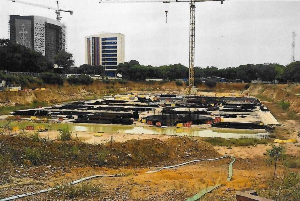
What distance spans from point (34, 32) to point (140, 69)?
32237mm

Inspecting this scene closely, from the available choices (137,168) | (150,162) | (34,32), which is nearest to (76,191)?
(137,168)

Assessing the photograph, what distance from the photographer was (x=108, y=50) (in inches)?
4163

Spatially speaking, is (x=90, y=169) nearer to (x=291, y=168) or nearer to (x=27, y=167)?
(x=27, y=167)

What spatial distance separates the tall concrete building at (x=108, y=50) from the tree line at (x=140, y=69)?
64.2ft

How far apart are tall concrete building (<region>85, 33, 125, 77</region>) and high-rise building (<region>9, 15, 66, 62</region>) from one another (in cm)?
1933

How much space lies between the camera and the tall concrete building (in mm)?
104750

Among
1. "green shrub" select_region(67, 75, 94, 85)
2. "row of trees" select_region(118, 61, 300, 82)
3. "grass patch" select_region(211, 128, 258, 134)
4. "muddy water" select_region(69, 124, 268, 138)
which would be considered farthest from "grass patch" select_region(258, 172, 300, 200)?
"row of trees" select_region(118, 61, 300, 82)

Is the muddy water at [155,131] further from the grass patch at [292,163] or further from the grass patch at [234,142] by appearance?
the grass patch at [292,163]

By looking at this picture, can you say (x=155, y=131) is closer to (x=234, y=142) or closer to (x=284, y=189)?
(x=234, y=142)

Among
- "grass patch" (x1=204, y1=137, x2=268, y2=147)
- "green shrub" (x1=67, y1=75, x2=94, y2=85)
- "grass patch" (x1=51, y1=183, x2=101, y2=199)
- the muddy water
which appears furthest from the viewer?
"green shrub" (x1=67, y1=75, x2=94, y2=85)

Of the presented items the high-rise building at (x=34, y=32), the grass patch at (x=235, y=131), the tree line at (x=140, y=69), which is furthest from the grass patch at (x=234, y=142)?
the high-rise building at (x=34, y=32)

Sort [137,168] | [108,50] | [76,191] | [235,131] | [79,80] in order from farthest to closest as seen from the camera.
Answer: [108,50]
[79,80]
[235,131]
[137,168]
[76,191]

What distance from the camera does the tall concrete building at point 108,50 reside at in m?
105

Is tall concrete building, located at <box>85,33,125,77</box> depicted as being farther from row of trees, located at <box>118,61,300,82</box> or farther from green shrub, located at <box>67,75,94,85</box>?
green shrub, located at <box>67,75,94,85</box>
